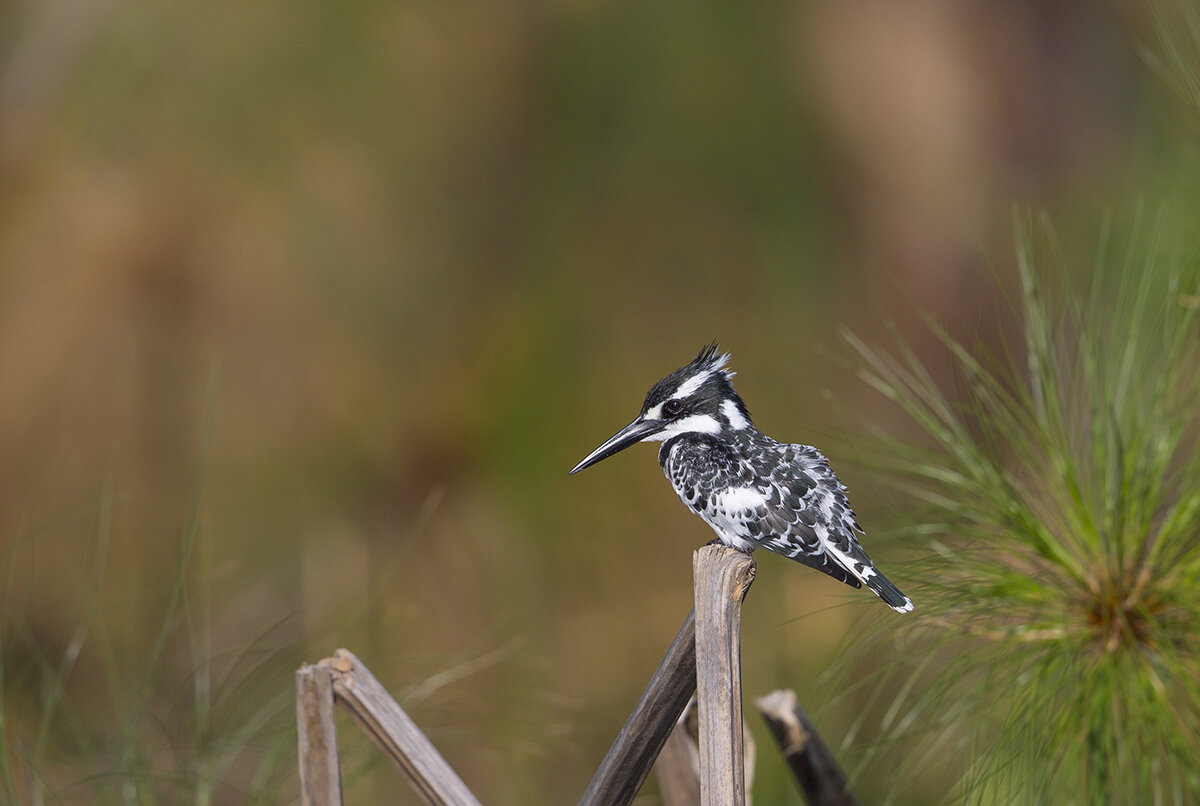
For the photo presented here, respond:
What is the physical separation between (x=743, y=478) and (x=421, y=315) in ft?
4.78

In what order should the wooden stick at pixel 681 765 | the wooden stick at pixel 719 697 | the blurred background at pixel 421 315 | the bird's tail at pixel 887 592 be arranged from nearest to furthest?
the wooden stick at pixel 719 697 → the bird's tail at pixel 887 592 → the wooden stick at pixel 681 765 → the blurred background at pixel 421 315

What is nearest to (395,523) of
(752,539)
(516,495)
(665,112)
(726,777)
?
(516,495)

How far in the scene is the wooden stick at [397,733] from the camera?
74cm

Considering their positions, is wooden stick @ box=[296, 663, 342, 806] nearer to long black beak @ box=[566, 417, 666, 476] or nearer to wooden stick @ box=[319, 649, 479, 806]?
wooden stick @ box=[319, 649, 479, 806]

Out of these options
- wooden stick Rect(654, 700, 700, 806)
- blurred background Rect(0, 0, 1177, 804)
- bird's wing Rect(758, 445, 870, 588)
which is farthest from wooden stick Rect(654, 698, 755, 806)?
blurred background Rect(0, 0, 1177, 804)

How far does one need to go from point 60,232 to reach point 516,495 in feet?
3.39

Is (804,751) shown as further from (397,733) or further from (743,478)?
(397,733)

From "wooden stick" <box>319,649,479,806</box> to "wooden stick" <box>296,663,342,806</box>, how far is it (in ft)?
0.05

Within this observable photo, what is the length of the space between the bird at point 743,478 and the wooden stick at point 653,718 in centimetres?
22

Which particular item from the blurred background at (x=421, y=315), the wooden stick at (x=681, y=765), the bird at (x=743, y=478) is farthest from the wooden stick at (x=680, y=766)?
the blurred background at (x=421, y=315)

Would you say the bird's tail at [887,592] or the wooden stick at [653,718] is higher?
the wooden stick at [653,718]

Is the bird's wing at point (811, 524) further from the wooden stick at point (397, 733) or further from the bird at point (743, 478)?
the wooden stick at point (397, 733)

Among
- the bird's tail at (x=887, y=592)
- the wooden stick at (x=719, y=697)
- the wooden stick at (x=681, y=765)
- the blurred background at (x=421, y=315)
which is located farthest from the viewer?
the blurred background at (x=421, y=315)

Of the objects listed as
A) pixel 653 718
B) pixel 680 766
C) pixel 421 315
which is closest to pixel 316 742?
pixel 653 718
